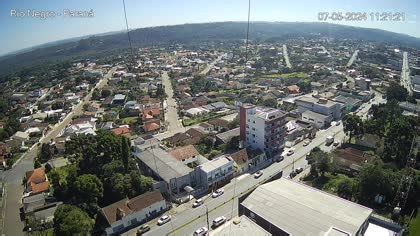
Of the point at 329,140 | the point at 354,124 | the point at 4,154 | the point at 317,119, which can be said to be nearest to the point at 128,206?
the point at 329,140

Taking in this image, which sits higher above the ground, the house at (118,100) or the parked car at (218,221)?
the parked car at (218,221)

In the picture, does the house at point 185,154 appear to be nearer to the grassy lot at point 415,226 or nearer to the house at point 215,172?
the house at point 215,172

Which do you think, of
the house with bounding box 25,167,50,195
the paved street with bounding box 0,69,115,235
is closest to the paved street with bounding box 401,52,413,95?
the house with bounding box 25,167,50,195

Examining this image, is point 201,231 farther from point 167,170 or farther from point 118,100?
point 118,100

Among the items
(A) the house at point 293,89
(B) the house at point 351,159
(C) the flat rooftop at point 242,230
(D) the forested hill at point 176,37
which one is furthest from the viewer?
(D) the forested hill at point 176,37

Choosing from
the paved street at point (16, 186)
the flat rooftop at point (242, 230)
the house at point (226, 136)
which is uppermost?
the flat rooftop at point (242, 230)

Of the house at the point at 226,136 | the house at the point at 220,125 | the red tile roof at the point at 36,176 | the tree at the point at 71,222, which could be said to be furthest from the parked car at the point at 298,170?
the red tile roof at the point at 36,176

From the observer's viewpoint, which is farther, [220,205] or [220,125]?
[220,125]
